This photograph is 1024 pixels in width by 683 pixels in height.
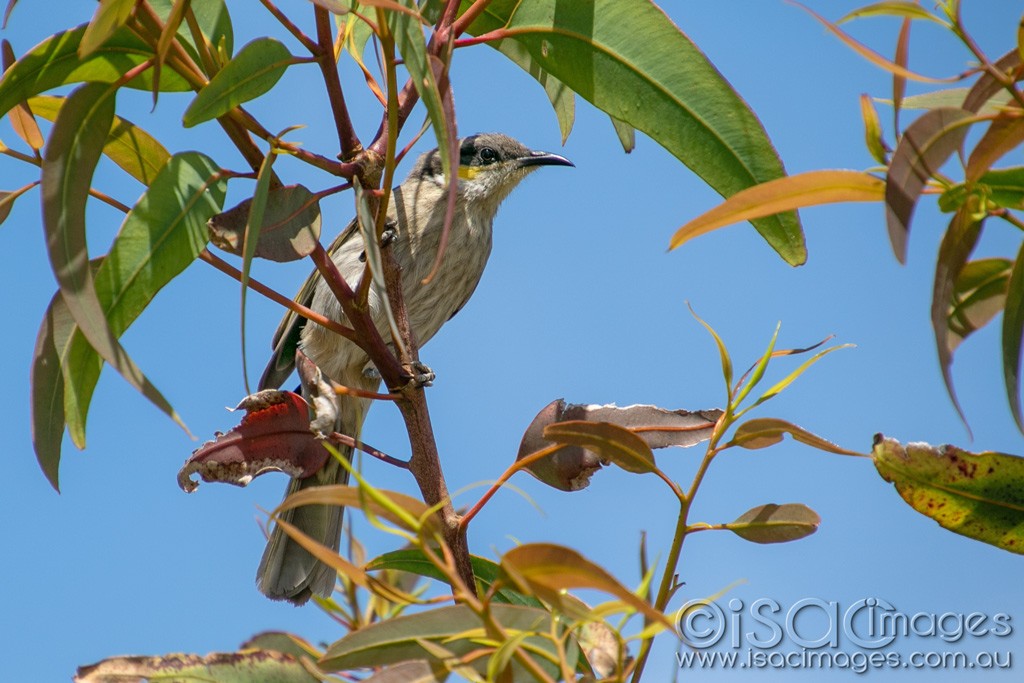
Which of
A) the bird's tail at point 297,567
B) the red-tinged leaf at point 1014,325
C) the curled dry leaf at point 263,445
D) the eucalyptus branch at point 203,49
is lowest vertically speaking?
the red-tinged leaf at point 1014,325

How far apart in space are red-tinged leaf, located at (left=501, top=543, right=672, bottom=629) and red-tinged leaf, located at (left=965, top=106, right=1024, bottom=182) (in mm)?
598

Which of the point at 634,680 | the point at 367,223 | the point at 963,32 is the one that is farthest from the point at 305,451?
the point at 963,32

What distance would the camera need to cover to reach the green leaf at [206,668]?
4.42 feet

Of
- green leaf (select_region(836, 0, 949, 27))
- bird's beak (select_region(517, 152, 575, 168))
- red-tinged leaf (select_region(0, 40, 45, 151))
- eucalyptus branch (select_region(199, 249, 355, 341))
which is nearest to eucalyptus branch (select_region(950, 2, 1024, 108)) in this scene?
green leaf (select_region(836, 0, 949, 27))

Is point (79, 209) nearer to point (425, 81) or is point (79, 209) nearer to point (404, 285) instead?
point (425, 81)

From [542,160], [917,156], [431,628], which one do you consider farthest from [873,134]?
[542,160]

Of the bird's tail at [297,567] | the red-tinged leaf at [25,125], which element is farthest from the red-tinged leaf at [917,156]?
the bird's tail at [297,567]

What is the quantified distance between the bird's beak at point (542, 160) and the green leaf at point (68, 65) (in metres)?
2.92

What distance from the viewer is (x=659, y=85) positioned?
1.63m

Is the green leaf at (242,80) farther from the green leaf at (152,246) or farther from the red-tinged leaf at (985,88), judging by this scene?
the red-tinged leaf at (985,88)

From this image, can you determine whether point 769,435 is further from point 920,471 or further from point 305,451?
point 305,451

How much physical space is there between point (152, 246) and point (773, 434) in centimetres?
89

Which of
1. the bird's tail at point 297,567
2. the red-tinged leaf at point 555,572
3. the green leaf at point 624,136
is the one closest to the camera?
the red-tinged leaf at point 555,572

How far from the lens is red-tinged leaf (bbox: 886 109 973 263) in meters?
1.09
